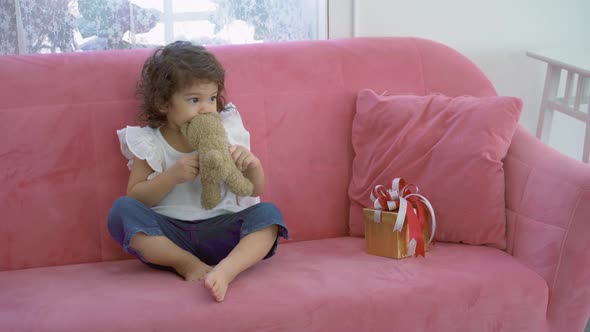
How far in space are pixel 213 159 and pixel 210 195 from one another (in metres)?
0.11

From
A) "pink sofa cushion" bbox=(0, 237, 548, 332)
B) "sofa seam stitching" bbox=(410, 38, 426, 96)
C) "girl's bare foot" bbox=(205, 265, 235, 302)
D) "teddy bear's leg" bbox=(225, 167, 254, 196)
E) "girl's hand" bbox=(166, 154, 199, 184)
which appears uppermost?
"sofa seam stitching" bbox=(410, 38, 426, 96)

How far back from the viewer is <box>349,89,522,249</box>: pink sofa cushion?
1.97 meters

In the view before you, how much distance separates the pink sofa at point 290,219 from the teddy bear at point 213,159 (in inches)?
8.8

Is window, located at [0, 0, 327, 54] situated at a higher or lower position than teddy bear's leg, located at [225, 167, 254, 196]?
higher

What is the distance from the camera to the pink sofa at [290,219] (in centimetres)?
165

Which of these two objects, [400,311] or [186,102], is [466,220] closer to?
[400,311]

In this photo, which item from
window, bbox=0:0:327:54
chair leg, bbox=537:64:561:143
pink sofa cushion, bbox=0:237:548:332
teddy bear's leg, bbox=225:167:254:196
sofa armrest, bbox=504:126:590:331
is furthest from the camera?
chair leg, bbox=537:64:561:143

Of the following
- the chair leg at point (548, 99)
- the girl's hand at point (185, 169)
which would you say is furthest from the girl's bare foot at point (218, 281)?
the chair leg at point (548, 99)

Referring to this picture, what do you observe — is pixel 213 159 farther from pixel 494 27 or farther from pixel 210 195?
pixel 494 27

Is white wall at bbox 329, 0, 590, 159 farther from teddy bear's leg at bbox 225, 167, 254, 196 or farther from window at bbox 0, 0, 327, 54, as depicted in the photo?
teddy bear's leg at bbox 225, 167, 254, 196

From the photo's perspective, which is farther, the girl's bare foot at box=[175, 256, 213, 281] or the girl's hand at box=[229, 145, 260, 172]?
the girl's hand at box=[229, 145, 260, 172]

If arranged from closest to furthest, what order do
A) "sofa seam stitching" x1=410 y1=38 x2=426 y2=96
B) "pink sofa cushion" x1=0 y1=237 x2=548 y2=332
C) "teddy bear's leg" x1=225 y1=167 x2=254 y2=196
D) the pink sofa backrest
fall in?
"pink sofa cushion" x1=0 y1=237 x2=548 y2=332, "teddy bear's leg" x1=225 y1=167 x2=254 y2=196, the pink sofa backrest, "sofa seam stitching" x1=410 y1=38 x2=426 y2=96

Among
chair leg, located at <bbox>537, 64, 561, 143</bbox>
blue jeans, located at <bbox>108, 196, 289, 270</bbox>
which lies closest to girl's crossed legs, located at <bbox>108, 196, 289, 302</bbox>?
blue jeans, located at <bbox>108, 196, 289, 270</bbox>

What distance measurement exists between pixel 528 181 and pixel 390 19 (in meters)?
0.91
